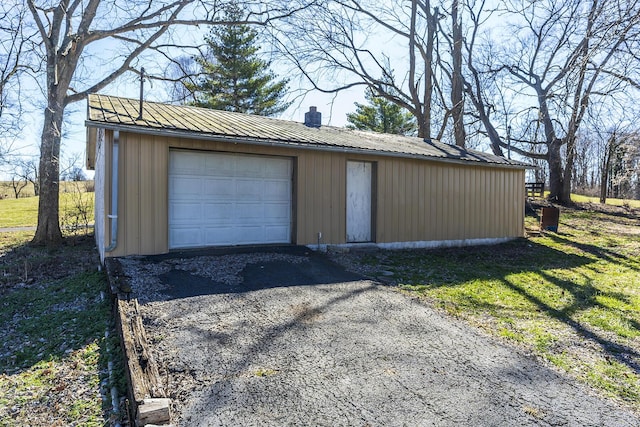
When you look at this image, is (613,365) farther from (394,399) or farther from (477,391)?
(394,399)

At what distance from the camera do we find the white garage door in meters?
7.34

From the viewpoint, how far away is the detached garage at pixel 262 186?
669 centimetres

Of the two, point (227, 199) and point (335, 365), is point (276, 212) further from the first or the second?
point (335, 365)

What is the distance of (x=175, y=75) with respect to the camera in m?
16.6

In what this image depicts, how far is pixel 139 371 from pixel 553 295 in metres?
5.80

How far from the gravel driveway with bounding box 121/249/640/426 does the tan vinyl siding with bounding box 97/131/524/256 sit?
171 centimetres

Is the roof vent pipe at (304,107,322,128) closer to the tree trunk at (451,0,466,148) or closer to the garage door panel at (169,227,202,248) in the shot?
the garage door panel at (169,227,202,248)

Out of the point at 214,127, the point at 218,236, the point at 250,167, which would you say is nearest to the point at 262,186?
the point at 250,167

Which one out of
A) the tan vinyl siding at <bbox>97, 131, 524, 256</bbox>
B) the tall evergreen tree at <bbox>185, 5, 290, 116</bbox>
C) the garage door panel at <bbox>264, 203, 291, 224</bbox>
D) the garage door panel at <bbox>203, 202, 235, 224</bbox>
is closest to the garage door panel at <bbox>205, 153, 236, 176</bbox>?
the tan vinyl siding at <bbox>97, 131, 524, 256</bbox>

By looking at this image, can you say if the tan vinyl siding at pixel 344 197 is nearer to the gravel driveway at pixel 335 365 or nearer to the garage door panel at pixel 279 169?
the garage door panel at pixel 279 169

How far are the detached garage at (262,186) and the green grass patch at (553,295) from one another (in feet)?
3.35

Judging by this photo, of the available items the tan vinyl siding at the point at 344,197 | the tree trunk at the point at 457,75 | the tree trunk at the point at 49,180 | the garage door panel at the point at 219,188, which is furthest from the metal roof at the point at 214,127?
the tree trunk at the point at 457,75

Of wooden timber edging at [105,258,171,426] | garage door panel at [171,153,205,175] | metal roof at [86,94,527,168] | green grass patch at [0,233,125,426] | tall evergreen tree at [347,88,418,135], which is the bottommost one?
green grass patch at [0,233,125,426]

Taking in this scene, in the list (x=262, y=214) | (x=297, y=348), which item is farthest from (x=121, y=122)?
(x=297, y=348)
